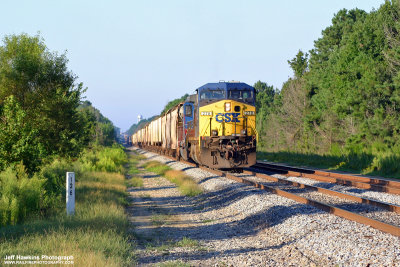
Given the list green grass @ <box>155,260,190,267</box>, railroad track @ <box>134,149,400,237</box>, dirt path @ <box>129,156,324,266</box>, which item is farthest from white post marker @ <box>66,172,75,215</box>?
railroad track @ <box>134,149,400,237</box>

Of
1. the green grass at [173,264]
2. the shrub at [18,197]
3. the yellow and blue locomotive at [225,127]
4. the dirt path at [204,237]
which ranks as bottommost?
the dirt path at [204,237]

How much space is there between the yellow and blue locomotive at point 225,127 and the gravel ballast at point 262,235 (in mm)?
5473

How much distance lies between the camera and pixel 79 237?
7113 mm

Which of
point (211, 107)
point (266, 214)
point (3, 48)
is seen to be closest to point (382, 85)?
point (211, 107)

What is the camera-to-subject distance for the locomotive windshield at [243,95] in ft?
60.6

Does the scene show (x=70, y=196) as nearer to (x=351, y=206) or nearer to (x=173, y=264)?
(x=173, y=264)

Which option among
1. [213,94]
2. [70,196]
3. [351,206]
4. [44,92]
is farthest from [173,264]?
[44,92]

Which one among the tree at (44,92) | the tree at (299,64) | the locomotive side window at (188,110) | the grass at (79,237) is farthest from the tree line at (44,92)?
the tree at (299,64)

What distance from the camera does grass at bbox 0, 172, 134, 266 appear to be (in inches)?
241

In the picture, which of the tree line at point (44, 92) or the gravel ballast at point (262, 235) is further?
the tree line at point (44, 92)

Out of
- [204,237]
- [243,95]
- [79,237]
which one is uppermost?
[243,95]

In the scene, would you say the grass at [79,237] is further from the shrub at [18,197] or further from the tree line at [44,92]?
the tree line at [44,92]

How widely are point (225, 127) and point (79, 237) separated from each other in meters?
11.6

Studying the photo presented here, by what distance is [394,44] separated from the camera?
29.2 m
